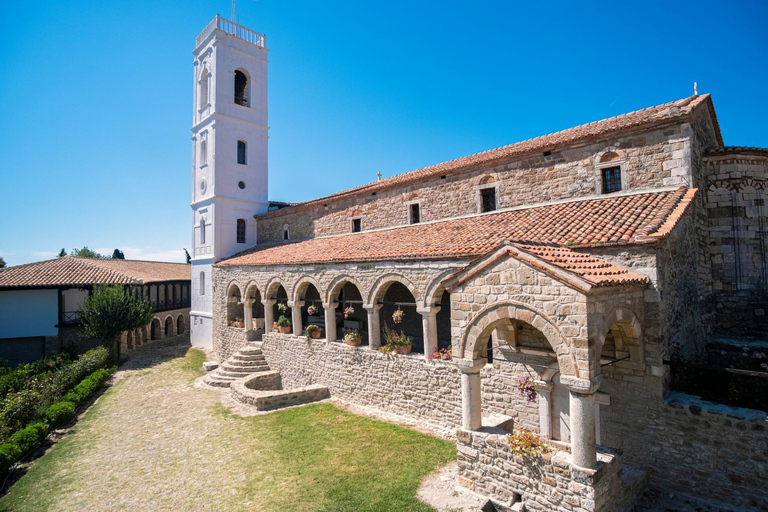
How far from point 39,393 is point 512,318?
14.5 m

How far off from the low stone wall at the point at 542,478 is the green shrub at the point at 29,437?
33.8 feet

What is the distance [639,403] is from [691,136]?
657 centimetres

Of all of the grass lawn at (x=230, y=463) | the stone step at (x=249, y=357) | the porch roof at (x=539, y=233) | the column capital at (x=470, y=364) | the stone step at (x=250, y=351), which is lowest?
the grass lawn at (x=230, y=463)

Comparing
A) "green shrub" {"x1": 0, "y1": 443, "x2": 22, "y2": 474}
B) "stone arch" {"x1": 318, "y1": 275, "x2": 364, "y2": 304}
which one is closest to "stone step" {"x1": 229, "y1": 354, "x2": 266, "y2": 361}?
"stone arch" {"x1": 318, "y1": 275, "x2": 364, "y2": 304}

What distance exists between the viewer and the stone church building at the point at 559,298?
6180mm

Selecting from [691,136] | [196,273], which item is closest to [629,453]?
[691,136]

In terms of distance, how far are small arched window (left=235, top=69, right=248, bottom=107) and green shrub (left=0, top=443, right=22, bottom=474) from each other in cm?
1878

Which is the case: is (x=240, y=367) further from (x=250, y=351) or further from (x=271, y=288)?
(x=271, y=288)

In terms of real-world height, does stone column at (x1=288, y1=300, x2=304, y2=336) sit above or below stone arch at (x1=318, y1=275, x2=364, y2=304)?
below

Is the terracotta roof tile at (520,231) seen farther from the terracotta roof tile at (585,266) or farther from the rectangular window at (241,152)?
the rectangular window at (241,152)

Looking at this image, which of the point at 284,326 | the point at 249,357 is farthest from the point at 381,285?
the point at 249,357

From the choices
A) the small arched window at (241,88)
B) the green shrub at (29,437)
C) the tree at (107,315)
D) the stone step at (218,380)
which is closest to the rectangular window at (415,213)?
the stone step at (218,380)

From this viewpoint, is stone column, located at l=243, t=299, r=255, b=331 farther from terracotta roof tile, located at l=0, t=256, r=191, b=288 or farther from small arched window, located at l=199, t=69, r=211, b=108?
small arched window, located at l=199, t=69, r=211, b=108

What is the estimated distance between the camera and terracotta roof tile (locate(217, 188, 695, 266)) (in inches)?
330
